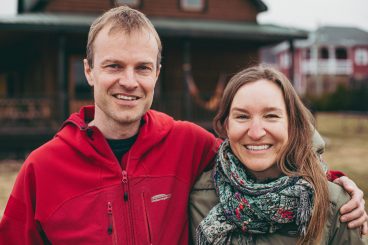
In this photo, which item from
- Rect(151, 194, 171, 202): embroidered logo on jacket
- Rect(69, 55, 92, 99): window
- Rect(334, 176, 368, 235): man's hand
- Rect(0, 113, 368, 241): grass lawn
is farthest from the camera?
Rect(69, 55, 92, 99): window

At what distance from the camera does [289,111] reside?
2.64m

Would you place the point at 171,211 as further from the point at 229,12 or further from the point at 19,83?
the point at 19,83

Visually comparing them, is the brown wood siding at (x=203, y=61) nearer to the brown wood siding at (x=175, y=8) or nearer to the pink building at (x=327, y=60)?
the brown wood siding at (x=175, y=8)

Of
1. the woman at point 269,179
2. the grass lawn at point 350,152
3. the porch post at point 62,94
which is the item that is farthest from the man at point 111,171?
the porch post at point 62,94

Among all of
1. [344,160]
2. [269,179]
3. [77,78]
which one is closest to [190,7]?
[77,78]

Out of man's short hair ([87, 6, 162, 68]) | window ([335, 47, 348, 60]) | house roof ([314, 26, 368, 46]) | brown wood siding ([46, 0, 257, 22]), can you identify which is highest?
house roof ([314, 26, 368, 46])

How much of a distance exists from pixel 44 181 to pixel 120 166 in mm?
398

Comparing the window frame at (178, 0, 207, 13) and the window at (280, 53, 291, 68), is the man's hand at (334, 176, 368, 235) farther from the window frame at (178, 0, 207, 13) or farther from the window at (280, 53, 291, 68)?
the window at (280, 53, 291, 68)

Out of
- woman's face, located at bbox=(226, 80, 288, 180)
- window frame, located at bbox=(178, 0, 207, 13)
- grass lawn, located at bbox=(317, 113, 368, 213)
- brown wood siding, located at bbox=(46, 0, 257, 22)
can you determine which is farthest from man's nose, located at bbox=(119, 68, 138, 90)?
window frame, located at bbox=(178, 0, 207, 13)

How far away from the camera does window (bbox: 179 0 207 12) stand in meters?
18.5

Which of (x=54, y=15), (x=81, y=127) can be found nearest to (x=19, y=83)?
(x=54, y=15)

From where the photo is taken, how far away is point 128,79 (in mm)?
2564

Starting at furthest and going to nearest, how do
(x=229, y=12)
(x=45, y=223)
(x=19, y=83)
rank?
1. (x=19, y=83)
2. (x=229, y=12)
3. (x=45, y=223)

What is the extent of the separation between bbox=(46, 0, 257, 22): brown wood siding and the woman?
49.5 ft
